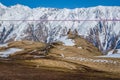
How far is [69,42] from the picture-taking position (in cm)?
19525

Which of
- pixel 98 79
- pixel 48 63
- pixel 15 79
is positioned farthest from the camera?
pixel 48 63

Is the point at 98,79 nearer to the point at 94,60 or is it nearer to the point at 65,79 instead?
the point at 65,79

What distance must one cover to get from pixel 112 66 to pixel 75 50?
75554mm

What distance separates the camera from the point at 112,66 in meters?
99.1

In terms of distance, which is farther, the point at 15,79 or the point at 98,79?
the point at 98,79

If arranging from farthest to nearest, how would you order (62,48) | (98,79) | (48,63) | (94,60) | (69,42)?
Result: (69,42) → (62,48) → (94,60) → (48,63) → (98,79)

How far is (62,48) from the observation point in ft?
569

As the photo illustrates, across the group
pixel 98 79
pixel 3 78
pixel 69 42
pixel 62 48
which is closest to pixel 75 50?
pixel 62 48

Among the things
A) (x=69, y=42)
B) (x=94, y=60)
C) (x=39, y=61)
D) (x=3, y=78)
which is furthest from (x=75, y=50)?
(x=3, y=78)

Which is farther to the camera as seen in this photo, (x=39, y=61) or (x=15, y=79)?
(x=39, y=61)

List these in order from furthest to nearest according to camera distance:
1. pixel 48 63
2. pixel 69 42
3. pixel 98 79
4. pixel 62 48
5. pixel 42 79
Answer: pixel 69 42 → pixel 62 48 → pixel 48 63 → pixel 98 79 → pixel 42 79

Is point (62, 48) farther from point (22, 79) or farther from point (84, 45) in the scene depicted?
point (22, 79)

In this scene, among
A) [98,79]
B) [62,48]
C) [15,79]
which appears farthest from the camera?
[62,48]

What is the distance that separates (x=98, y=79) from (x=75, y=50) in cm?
11277
